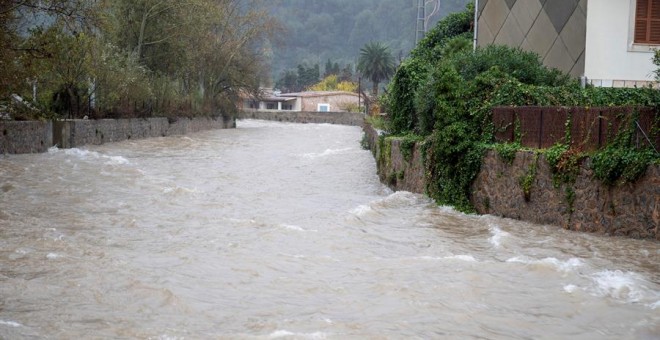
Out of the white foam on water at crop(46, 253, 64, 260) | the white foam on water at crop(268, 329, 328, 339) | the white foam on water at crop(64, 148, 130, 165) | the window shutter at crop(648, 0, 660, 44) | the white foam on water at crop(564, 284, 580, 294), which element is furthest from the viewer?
the white foam on water at crop(64, 148, 130, 165)

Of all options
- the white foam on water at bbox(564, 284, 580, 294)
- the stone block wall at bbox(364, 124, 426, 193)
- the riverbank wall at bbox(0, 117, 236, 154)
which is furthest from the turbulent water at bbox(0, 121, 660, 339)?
the riverbank wall at bbox(0, 117, 236, 154)

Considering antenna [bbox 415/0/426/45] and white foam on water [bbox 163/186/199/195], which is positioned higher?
antenna [bbox 415/0/426/45]

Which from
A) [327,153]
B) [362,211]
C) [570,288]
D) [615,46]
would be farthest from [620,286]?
[327,153]

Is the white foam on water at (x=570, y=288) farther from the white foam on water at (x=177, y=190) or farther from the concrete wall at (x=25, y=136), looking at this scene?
the concrete wall at (x=25, y=136)

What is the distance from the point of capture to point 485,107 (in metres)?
17.9

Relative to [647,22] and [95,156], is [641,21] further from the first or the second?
[95,156]

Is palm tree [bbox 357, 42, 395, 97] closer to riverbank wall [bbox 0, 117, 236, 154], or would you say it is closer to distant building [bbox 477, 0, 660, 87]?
riverbank wall [bbox 0, 117, 236, 154]

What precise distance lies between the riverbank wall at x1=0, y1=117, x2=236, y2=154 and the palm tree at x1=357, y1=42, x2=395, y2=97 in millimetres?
65260

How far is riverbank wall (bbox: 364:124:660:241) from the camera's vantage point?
13.1 metres

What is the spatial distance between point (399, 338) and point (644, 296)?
361 centimetres

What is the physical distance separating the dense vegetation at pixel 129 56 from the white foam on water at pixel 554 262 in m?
12.1

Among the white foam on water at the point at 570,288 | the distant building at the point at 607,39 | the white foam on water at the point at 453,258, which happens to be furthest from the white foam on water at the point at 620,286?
the distant building at the point at 607,39

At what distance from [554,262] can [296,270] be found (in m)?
3.78

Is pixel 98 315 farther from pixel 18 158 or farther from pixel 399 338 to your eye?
pixel 18 158
